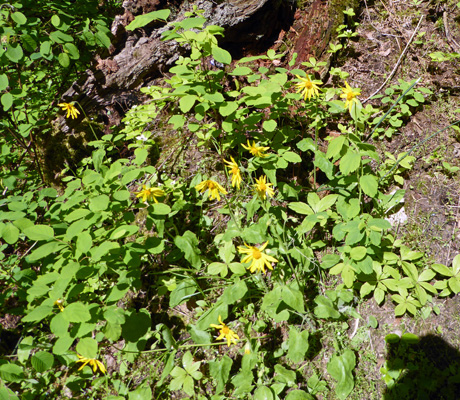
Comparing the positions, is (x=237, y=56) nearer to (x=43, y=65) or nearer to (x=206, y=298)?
(x=206, y=298)

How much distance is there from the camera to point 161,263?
2512 millimetres

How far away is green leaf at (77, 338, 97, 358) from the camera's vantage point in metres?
1.42

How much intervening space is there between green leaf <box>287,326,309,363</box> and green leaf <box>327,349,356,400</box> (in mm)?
196

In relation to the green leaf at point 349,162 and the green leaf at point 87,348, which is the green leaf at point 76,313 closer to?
the green leaf at point 87,348

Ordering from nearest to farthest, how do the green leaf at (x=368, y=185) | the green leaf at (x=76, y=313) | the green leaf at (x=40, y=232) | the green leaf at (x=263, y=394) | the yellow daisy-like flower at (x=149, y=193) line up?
the green leaf at (x=76, y=313), the green leaf at (x=40, y=232), the green leaf at (x=368, y=185), the green leaf at (x=263, y=394), the yellow daisy-like flower at (x=149, y=193)

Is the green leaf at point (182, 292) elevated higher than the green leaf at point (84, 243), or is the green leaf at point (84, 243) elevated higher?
the green leaf at point (84, 243)

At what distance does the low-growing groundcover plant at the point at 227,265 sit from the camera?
Answer: 1.62 m

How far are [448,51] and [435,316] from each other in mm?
2128

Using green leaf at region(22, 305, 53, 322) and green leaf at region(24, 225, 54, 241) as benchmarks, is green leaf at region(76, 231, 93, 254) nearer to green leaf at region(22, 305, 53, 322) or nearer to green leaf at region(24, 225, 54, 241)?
green leaf at region(24, 225, 54, 241)

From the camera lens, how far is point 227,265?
78.2 inches

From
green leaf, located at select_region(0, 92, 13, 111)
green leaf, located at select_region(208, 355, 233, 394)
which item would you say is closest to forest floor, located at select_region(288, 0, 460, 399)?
A: green leaf, located at select_region(208, 355, 233, 394)

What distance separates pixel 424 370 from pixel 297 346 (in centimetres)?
72

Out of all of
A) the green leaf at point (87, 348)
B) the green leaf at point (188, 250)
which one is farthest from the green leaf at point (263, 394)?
the green leaf at point (87, 348)

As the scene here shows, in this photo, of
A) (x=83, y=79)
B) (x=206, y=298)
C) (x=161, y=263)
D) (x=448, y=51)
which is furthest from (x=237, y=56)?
(x=206, y=298)
